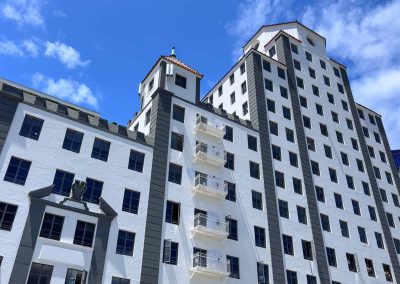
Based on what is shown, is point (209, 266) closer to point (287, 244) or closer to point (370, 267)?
point (287, 244)

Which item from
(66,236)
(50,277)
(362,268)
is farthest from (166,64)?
(362,268)

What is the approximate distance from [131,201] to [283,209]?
18936mm

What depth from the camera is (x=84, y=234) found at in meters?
34.6

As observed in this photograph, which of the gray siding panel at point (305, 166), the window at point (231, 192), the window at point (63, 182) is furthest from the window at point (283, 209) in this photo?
the window at point (63, 182)

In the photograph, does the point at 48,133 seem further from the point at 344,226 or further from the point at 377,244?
the point at 377,244

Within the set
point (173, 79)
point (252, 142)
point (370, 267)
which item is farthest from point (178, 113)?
point (370, 267)

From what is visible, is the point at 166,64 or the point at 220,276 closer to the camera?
the point at 220,276

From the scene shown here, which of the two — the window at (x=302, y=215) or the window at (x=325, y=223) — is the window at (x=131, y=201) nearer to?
the window at (x=302, y=215)

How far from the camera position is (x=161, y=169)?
41.8 meters

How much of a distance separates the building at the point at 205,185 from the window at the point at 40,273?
0.48ft

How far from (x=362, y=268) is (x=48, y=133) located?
39416 millimetres

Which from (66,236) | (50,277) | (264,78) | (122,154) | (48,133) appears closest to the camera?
(50,277)

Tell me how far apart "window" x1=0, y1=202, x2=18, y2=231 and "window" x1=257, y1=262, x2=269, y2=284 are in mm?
23887

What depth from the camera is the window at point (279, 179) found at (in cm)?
4976
